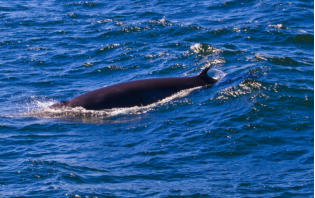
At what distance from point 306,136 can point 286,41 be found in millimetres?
9620

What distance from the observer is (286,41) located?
24.3 m

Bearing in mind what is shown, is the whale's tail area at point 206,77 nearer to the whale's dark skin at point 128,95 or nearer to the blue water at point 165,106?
the blue water at point 165,106

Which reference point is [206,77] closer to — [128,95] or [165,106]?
[165,106]

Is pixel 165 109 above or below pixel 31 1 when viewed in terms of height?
below

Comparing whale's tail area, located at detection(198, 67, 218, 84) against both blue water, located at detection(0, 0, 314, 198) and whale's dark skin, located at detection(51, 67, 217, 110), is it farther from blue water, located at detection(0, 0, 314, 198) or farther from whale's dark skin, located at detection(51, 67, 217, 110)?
whale's dark skin, located at detection(51, 67, 217, 110)

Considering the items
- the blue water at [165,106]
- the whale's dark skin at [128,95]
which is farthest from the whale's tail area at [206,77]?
the whale's dark skin at [128,95]

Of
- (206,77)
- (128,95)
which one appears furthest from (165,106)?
(206,77)

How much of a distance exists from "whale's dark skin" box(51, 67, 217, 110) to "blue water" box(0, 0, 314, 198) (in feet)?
0.94

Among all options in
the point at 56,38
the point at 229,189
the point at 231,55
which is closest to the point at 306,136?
the point at 229,189

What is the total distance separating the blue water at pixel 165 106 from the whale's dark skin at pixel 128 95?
29 centimetres

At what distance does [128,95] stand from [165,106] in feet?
3.89

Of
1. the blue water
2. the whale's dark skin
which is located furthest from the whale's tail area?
the whale's dark skin

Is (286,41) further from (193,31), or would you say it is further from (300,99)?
(300,99)

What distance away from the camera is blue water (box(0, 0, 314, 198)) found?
13.3m
